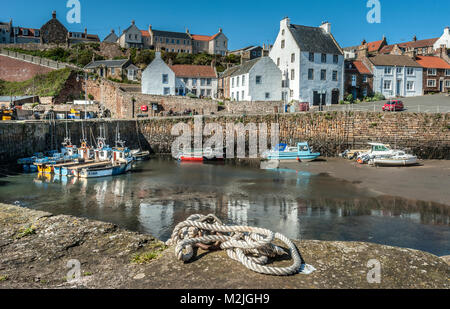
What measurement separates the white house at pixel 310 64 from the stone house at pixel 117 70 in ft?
66.8

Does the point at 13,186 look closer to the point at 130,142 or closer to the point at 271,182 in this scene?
the point at 271,182

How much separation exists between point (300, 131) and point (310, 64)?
1108 centimetres

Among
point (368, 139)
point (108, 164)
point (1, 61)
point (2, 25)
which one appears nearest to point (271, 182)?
point (108, 164)

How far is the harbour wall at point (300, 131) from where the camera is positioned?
25.8 meters

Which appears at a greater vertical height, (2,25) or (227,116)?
(2,25)

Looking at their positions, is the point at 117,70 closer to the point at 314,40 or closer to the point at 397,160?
the point at 314,40

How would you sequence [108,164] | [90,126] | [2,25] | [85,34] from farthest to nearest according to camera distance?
[85,34], [2,25], [90,126], [108,164]

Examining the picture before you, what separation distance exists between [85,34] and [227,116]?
60934mm

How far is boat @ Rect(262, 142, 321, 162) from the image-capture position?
27328mm

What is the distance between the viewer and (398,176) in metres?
19.9

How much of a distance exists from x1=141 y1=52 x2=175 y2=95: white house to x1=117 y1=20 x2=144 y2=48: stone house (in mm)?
30809

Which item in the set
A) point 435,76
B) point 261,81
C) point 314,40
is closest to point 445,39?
point 435,76

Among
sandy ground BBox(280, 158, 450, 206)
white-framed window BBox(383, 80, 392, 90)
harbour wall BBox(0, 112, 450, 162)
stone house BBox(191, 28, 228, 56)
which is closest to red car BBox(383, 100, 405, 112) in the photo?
harbour wall BBox(0, 112, 450, 162)

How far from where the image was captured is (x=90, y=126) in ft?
102
